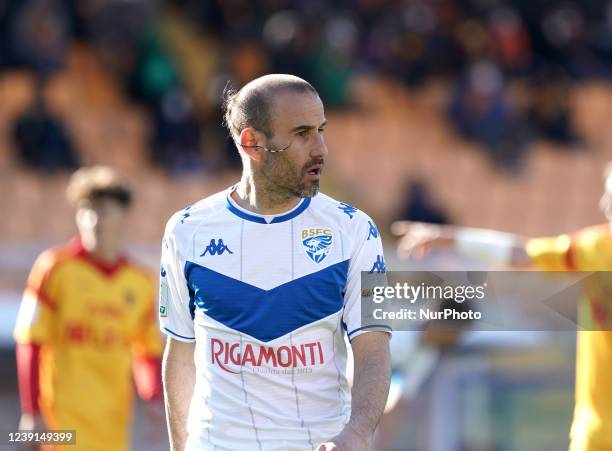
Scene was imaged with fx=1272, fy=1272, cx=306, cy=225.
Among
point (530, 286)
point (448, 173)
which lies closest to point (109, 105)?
point (448, 173)

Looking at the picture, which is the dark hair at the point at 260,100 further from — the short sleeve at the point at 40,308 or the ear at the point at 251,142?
the short sleeve at the point at 40,308

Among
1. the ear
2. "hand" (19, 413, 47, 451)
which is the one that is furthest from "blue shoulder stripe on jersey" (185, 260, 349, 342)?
"hand" (19, 413, 47, 451)

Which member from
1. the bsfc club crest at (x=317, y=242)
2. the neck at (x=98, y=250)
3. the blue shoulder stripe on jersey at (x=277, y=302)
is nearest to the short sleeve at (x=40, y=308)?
the neck at (x=98, y=250)

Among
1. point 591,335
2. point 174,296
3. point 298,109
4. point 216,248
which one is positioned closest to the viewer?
point 298,109

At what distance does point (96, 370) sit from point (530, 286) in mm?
2657

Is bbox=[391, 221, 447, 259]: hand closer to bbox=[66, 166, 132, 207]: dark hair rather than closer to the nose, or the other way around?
the nose

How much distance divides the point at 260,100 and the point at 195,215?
0.42 m

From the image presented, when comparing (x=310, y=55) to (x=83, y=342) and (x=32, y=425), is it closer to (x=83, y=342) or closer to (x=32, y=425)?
(x=83, y=342)

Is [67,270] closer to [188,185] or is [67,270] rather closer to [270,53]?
[188,185]

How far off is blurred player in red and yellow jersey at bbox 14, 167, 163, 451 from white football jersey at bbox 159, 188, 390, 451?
2447 mm

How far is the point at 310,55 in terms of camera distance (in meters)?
13.1

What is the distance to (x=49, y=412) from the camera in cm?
620

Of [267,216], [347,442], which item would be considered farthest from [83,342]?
[347,442]

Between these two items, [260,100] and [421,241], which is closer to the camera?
[260,100]
